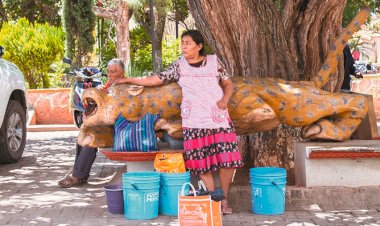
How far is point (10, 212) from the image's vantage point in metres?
6.90

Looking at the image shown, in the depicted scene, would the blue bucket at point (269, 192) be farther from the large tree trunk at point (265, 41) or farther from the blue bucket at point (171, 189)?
the large tree trunk at point (265, 41)

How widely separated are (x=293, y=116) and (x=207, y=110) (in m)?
1.05

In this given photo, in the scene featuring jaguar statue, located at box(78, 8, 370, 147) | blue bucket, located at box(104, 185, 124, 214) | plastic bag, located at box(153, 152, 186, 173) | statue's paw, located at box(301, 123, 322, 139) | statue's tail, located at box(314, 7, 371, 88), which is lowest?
blue bucket, located at box(104, 185, 124, 214)

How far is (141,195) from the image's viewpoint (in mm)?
6410

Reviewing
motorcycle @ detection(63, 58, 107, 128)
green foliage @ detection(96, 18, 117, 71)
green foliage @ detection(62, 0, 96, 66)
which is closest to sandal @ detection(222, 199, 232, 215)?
motorcycle @ detection(63, 58, 107, 128)

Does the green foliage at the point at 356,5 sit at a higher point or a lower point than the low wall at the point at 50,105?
higher

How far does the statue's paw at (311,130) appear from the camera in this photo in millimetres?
7145

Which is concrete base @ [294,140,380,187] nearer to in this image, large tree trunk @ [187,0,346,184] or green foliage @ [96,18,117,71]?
large tree trunk @ [187,0,346,184]

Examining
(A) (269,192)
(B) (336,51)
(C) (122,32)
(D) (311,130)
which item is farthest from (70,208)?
(C) (122,32)

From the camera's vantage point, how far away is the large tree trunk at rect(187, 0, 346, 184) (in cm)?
788

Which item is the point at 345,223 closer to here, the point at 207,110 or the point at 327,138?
the point at 327,138

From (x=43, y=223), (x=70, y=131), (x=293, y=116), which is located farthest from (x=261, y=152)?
(x=70, y=131)

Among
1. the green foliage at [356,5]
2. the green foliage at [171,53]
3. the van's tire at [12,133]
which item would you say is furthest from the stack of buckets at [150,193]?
the green foliage at [171,53]

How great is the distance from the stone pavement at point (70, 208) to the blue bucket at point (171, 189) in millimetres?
100
